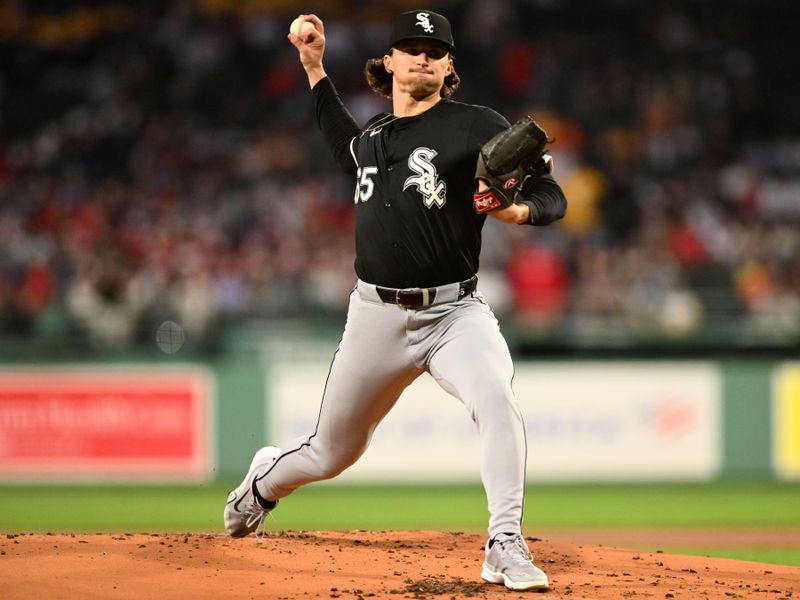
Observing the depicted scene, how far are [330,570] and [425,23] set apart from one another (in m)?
2.21

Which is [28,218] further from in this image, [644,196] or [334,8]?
[644,196]

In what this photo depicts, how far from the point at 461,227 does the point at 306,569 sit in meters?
1.52

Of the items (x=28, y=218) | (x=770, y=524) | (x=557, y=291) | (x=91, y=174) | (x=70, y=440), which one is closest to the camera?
(x=770, y=524)

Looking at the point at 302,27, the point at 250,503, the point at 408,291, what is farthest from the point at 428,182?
the point at 250,503

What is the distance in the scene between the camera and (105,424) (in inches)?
435

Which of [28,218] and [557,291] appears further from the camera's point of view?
[28,218]

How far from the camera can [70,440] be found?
11031 millimetres

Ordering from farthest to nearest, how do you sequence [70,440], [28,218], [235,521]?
[28,218] < [70,440] < [235,521]

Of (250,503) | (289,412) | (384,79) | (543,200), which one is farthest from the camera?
(289,412)

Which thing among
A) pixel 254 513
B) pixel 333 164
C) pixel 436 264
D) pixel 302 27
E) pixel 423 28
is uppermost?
pixel 333 164

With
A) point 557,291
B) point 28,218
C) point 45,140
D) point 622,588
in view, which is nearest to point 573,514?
point 557,291

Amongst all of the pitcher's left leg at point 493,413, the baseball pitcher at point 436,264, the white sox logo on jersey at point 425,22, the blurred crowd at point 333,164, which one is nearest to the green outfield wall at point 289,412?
the blurred crowd at point 333,164

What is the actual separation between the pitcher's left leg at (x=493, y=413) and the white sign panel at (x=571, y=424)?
670 centimetres

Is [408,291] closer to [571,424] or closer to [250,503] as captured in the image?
[250,503]
